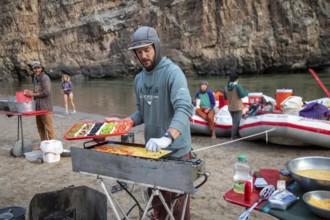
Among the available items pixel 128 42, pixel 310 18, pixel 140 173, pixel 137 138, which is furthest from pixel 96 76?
pixel 140 173

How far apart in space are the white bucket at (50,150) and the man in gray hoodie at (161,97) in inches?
165

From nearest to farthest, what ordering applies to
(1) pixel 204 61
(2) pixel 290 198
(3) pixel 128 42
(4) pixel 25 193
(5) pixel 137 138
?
1. (2) pixel 290 198
2. (4) pixel 25 193
3. (5) pixel 137 138
4. (1) pixel 204 61
5. (3) pixel 128 42

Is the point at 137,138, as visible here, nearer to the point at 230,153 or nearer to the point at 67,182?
the point at 230,153

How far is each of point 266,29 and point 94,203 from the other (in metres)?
33.5

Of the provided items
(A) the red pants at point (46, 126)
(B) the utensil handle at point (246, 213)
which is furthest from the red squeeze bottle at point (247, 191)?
(A) the red pants at point (46, 126)

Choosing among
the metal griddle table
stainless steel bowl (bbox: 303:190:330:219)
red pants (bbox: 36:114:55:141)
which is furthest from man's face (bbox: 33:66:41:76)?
stainless steel bowl (bbox: 303:190:330:219)

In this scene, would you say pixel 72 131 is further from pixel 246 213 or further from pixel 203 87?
pixel 203 87

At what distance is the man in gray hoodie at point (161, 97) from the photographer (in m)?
2.66

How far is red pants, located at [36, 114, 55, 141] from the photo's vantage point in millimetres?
7430

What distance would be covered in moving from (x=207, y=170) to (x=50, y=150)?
2.99 metres

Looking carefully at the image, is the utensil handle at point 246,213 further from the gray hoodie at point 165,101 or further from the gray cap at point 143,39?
the gray cap at point 143,39

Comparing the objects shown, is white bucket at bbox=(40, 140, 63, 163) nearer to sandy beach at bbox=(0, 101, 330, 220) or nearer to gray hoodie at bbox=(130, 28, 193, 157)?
sandy beach at bbox=(0, 101, 330, 220)

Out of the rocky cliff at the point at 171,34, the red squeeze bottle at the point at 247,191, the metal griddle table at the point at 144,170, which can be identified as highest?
the rocky cliff at the point at 171,34

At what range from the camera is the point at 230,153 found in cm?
751
